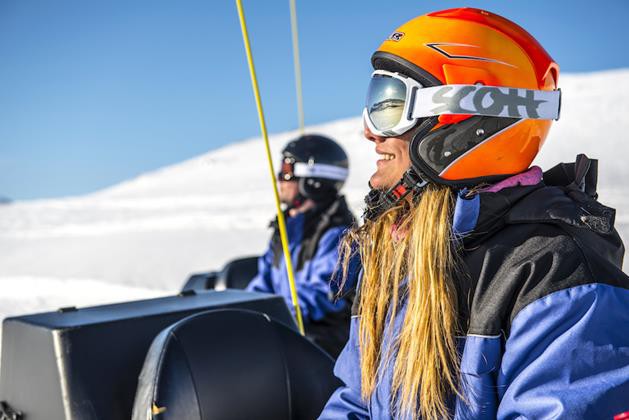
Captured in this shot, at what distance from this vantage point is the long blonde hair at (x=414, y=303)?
1549mm

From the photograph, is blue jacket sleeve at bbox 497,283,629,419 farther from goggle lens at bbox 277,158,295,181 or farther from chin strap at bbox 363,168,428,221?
goggle lens at bbox 277,158,295,181

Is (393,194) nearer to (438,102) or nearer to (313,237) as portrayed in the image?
(438,102)

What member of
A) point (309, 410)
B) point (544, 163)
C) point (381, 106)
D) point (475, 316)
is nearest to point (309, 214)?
point (309, 410)

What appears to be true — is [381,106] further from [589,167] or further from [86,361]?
[86,361]

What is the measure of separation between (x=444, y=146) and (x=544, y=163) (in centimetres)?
2523

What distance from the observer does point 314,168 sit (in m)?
4.93

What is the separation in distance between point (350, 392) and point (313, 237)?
A: 272 cm

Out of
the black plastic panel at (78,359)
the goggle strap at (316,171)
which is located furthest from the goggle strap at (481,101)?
the goggle strap at (316,171)

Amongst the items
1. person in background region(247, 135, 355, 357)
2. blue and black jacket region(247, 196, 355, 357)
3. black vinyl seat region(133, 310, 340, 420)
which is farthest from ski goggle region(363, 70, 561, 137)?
person in background region(247, 135, 355, 357)

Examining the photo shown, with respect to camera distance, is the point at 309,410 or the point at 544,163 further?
the point at 544,163

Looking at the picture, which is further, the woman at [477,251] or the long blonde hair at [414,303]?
the long blonde hair at [414,303]

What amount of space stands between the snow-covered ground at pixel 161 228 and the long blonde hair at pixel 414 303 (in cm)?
28

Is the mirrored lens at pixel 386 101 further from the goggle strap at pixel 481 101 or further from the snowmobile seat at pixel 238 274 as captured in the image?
the snowmobile seat at pixel 238 274

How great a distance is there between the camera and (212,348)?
198 centimetres
